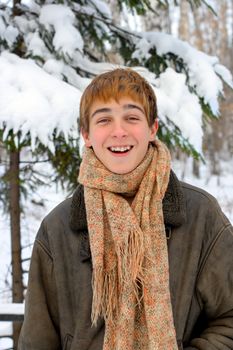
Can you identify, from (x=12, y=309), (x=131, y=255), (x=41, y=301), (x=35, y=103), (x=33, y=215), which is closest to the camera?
(x=131, y=255)

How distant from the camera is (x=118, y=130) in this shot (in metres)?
1.78

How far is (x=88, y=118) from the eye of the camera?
1.88m

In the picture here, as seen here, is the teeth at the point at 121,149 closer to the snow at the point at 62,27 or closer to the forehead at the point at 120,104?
the forehead at the point at 120,104

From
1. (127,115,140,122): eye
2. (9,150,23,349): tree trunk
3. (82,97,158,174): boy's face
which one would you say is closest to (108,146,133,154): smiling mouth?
(82,97,158,174): boy's face

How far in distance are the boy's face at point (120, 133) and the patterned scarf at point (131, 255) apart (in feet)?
0.13

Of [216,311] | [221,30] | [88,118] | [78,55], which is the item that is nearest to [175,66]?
[78,55]

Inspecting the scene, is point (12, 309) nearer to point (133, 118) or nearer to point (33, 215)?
point (133, 118)

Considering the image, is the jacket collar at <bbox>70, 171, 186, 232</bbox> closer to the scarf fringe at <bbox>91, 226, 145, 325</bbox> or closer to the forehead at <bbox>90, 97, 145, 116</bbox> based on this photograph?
the scarf fringe at <bbox>91, 226, 145, 325</bbox>

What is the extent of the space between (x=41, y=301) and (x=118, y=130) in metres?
0.73

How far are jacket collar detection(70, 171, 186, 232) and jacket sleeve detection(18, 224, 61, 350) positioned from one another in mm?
160

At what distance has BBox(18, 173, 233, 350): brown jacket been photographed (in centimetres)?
180

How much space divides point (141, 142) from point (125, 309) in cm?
60

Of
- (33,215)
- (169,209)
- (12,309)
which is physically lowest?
(12,309)

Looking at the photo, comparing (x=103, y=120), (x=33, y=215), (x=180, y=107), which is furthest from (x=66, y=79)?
(x=33, y=215)
